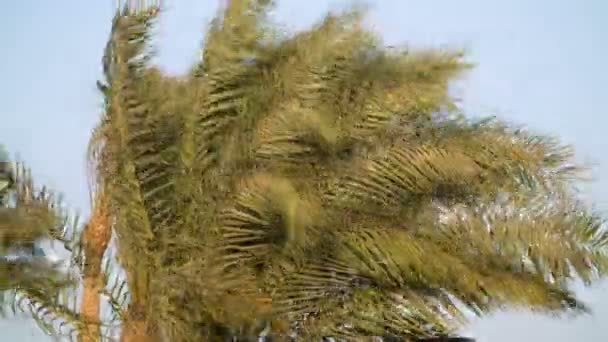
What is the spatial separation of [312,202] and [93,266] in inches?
70.6

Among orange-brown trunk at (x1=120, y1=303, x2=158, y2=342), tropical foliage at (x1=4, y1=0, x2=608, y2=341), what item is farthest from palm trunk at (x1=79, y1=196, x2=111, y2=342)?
orange-brown trunk at (x1=120, y1=303, x2=158, y2=342)

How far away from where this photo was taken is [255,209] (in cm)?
756

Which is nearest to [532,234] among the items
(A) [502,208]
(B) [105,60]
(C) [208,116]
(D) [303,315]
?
(A) [502,208]

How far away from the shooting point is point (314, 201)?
7.68 metres

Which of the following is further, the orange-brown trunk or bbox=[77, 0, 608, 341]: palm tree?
the orange-brown trunk

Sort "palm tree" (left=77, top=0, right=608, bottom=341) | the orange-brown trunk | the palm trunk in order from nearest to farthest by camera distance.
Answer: "palm tree" (left=77, top=0, right=608, bottom=341) < the orange-brown trunk < the palm trunk

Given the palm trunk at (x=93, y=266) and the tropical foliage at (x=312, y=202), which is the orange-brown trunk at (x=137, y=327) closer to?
the tropical foliage at (x=312, y=202)

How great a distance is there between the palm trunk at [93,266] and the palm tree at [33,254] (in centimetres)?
11

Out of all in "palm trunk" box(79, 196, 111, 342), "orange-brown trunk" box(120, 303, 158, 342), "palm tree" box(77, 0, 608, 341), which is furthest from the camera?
"palm trunk" box(79, 196, 111, 342)

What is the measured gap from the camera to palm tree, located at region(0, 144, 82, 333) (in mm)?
7691

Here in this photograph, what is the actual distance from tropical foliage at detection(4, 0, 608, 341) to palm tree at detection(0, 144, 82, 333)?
336 mm

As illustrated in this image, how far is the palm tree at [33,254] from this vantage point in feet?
25.2

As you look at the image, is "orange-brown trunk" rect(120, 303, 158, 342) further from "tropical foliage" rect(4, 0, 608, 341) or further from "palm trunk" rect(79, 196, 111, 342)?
"palm trunk" rect(79, 196, 111, 342)

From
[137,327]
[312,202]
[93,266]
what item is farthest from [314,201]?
[93,266]
